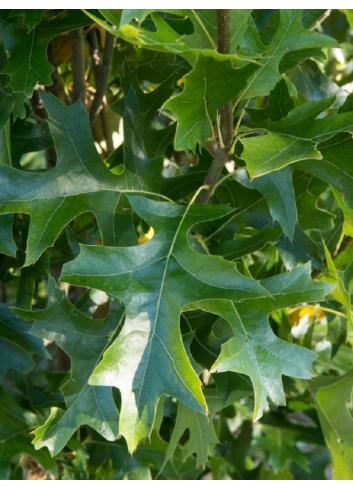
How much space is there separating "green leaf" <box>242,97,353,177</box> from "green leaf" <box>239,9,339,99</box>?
59 millimetres

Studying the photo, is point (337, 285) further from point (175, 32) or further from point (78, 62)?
point (78, 62)

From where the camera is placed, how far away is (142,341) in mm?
595

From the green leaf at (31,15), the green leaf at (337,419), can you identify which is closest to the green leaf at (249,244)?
the green leaf at (337,419)

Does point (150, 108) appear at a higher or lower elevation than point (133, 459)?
higher

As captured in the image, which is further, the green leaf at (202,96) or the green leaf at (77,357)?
the green leaf at (77,357)

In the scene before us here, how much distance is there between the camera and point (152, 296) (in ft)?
2.01

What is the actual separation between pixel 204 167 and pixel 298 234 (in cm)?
21

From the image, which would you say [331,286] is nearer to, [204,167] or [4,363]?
[204,167]

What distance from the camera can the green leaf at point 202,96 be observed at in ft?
1.73

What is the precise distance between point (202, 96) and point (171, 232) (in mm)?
195

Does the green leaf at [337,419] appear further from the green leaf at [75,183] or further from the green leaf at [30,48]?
the green leaf at [30,48]

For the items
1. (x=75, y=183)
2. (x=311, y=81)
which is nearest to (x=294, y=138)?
(x=75, y=183)

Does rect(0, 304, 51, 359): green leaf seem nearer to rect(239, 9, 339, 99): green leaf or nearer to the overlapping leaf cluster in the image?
the overlapping leaf cluster

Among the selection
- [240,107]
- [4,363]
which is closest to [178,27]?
[240,107]
